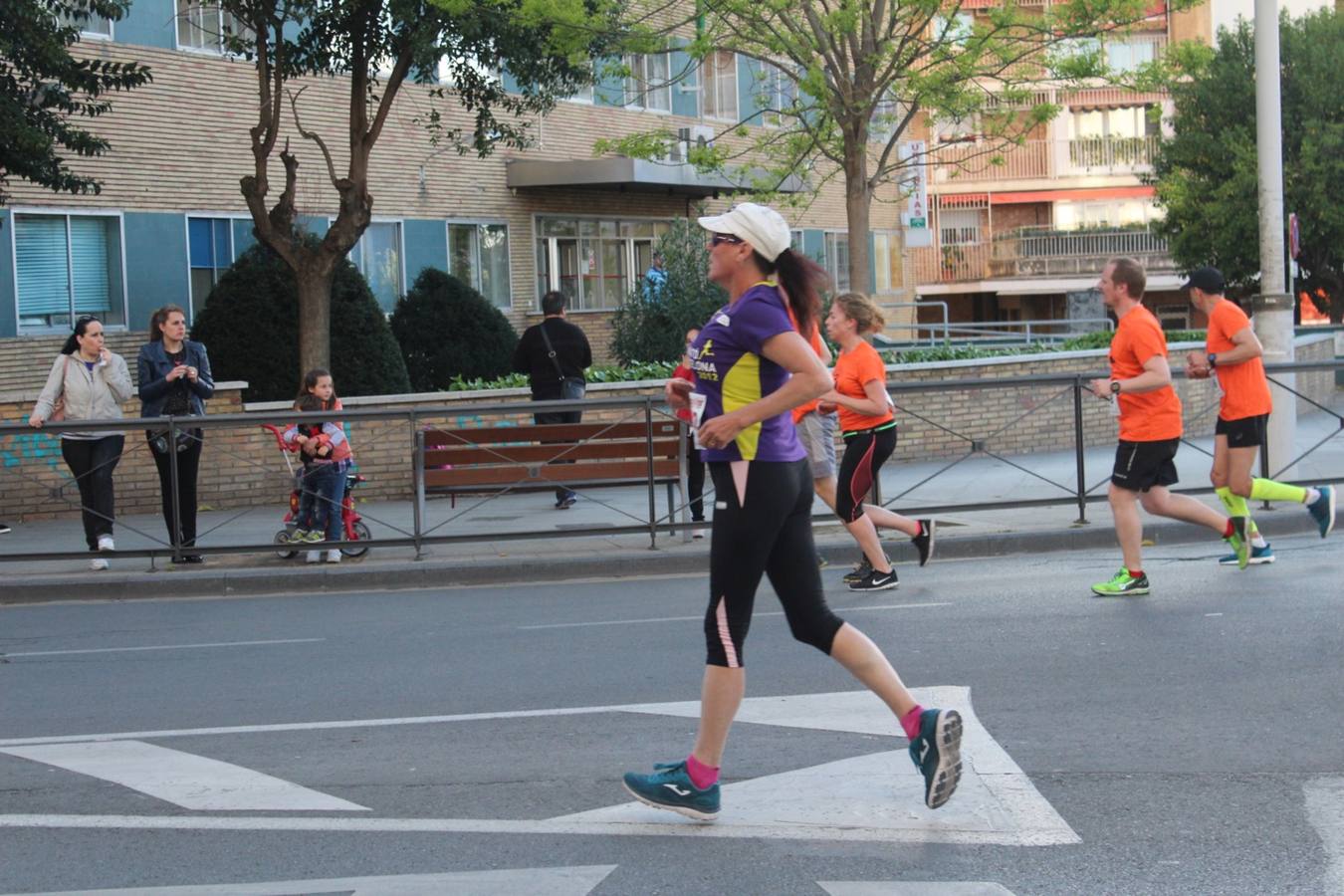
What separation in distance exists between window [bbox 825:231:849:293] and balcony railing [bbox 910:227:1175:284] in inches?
454

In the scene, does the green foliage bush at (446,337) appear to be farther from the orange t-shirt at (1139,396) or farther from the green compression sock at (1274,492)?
the orange t-shirt at (1139,396)

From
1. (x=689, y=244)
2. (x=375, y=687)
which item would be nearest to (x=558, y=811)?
(x=375, y=687)

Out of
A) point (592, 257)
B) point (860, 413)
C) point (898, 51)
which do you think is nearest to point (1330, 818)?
point (860, 413)

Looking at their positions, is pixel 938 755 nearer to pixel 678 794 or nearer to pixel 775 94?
pixel 678 794

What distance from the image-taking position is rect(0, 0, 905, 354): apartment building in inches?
838

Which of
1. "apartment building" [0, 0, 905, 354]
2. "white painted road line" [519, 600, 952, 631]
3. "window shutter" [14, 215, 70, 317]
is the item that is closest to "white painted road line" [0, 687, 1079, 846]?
"white painted road line" [519, 600, 952, 631]

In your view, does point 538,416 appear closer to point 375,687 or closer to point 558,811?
point 375,687

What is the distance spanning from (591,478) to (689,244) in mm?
9158

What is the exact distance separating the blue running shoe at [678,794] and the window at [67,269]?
17259 millimetres

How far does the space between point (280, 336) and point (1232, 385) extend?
13.0m

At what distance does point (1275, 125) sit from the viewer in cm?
1399

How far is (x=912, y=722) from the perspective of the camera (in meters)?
5.28

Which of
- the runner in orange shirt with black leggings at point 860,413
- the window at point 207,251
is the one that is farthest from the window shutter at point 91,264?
the runner in orange shirt with black leggings at point 860,413

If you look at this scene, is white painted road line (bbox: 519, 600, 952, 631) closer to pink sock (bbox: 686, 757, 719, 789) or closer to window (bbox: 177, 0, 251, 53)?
pink sock (bbox: 686, 757, 719, 789)
